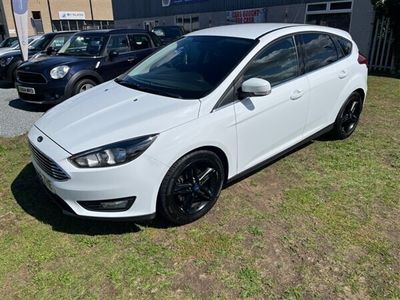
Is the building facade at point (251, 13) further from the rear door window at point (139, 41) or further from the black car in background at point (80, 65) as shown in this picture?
the black car in background at point (80, 65)

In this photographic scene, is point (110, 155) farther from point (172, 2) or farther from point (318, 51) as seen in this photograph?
point (172, 2)

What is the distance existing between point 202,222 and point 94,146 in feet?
3.86

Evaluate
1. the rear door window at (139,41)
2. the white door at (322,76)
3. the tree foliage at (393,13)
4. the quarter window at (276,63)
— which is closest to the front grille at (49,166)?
the quarter window at (276,63)

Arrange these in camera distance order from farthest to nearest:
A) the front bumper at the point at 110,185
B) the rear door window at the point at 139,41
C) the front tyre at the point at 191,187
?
the rear door window at the point at 139,41 → the front tyre at the point at 191,187 → the front bumper at the point at 110,185

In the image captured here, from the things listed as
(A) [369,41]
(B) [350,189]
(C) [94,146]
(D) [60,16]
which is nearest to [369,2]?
(A) [369,41]

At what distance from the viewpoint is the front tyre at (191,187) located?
2857 mm

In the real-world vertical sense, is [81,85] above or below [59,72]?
below

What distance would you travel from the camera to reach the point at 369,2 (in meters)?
11.5

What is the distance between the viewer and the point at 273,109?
3.48 metres

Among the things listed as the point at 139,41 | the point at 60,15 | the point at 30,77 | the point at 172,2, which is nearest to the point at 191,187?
the point at 30,77

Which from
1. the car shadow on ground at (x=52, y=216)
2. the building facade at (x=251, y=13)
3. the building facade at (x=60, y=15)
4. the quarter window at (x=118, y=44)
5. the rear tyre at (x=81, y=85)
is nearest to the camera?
the car shadow on ground at (x=52, y=216)

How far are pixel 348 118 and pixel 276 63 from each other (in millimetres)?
1866

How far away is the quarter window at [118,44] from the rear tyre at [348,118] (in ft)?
15.6

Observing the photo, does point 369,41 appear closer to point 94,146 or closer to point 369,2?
point 369,2
